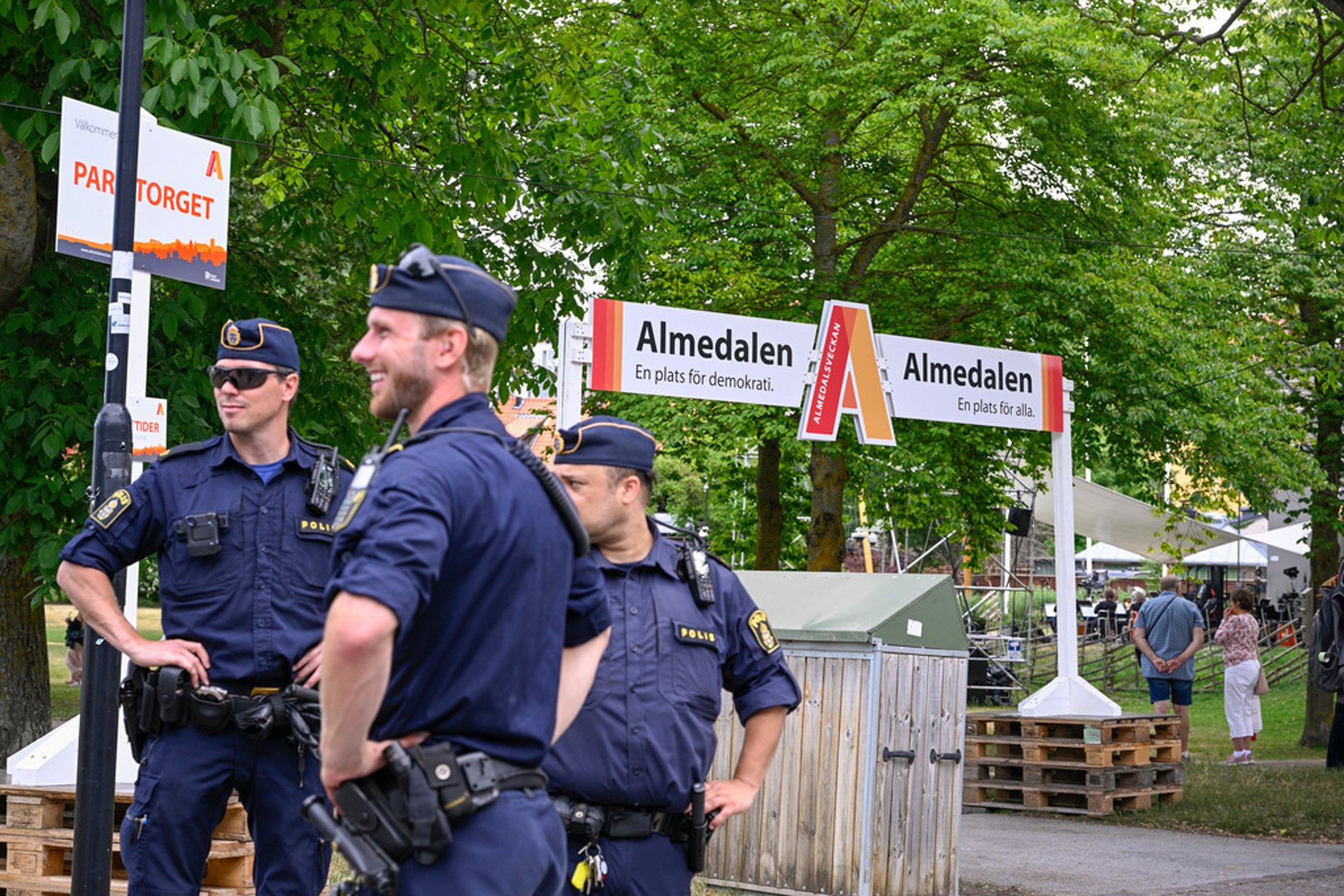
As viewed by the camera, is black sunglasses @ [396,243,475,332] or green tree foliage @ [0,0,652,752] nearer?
black sunglasses @ [396,243,475,332]

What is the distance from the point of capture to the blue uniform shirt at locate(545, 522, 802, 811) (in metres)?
4.08

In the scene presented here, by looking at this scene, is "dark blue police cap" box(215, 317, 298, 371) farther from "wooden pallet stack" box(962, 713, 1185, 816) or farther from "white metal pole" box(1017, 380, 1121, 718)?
"wooden pallet stack" box(962, 713, 1185, 816)

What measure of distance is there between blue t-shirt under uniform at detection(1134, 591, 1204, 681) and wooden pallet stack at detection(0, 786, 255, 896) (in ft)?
38.6

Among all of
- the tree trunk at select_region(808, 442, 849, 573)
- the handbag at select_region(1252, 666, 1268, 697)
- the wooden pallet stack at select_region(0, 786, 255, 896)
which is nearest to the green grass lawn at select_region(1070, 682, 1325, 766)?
the handbag at select_region(1252, 666, 1268, 697)

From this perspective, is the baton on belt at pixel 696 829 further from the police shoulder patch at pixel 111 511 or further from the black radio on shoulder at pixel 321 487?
the police shoulder patch at pixel 111 511

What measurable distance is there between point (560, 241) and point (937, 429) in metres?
8.85

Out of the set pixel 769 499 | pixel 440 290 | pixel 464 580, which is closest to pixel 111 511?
pixel 440 290

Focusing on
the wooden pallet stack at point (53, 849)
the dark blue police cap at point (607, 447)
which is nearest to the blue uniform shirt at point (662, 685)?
the dark blue police cap at point (607, 447)

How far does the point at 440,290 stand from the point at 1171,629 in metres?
14.5

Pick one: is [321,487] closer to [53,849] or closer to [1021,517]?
[53,849]

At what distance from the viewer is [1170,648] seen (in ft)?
52.3

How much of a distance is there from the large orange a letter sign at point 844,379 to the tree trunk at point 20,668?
6312 mm

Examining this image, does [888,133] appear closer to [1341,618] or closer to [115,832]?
[1341,618]

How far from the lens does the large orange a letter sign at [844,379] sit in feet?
37.7
